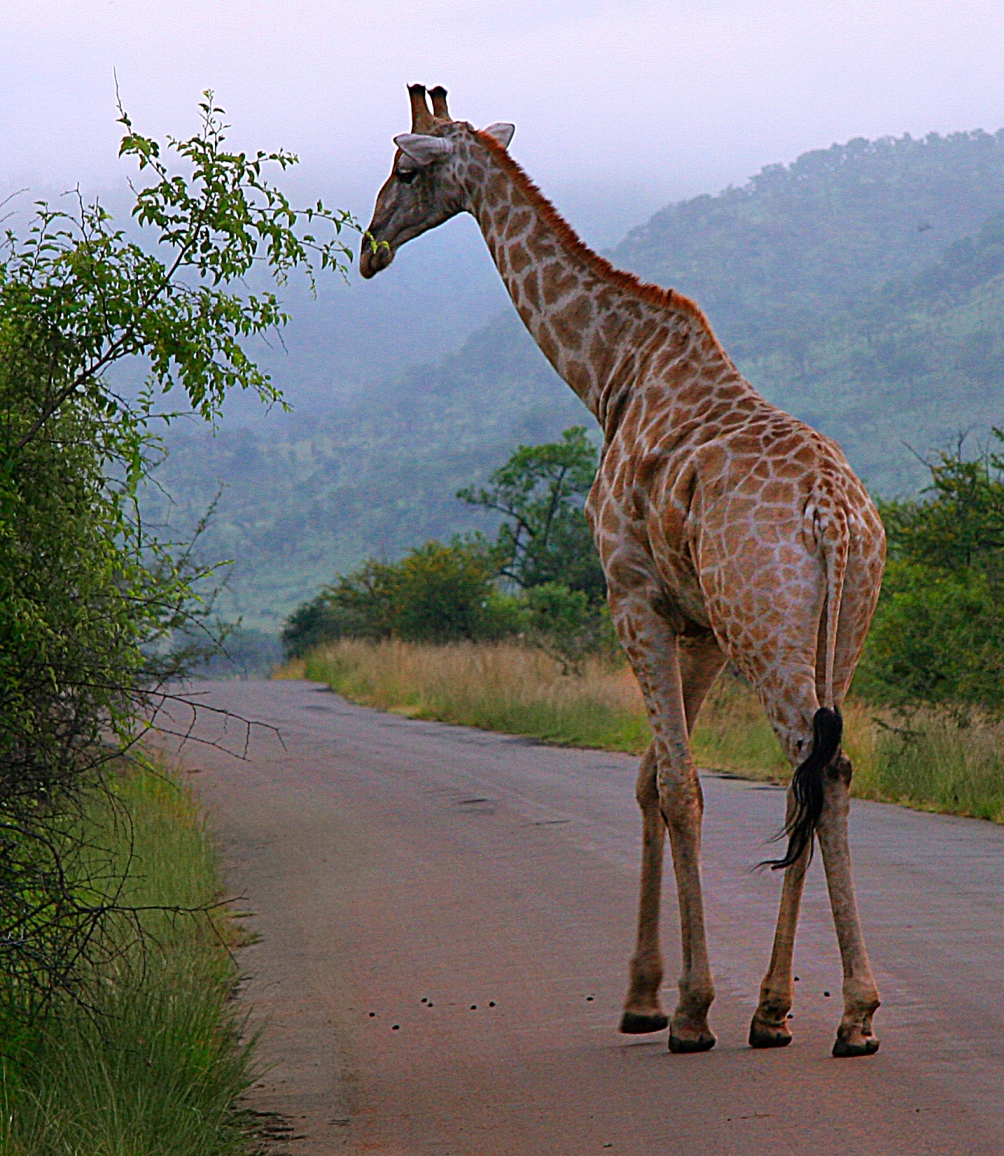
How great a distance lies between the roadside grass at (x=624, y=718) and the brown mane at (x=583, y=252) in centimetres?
615

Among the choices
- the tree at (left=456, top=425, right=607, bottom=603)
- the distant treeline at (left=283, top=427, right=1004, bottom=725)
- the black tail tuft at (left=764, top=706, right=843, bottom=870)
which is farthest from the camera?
the tree at (left=456, top=425, right=607, bottom=603)

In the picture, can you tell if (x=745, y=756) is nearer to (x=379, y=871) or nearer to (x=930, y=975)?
(x=379, y=871)

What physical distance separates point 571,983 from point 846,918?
1.90m

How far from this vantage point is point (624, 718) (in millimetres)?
19859

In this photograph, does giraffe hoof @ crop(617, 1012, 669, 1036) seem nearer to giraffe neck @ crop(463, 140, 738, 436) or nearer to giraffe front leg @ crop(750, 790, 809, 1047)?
giraffe front leg @ crop(750, 790, 809, 1047)

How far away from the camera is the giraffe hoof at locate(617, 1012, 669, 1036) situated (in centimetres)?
611

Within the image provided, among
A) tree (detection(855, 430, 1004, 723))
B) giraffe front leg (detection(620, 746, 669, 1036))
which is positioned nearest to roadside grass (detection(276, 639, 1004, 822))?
tree (detection(855, 430, 1004, 723))

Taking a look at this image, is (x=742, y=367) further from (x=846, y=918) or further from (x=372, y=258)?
(x=846, y=918)

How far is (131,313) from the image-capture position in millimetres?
5934

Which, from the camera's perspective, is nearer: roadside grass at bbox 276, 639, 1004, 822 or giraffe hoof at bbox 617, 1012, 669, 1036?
giraffe hoof at bbox 617, 1012, 669, 1036

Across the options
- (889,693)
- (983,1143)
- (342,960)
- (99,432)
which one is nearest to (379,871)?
(342,960)

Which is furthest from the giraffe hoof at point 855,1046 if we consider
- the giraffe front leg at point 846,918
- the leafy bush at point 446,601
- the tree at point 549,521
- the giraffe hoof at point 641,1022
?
the tree at point 549,521

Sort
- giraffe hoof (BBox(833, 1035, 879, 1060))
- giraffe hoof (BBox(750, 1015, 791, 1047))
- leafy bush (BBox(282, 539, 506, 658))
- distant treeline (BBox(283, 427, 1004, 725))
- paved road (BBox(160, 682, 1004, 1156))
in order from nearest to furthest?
paved road (BBox(160, 682, 1004, 1156)) → giraffe hoof (BBox(833, 1035, 879, 1060)) → giraffe hoof (BBox(750, 1015, 791, 1047)) → distant treeline (BBox(283, 427, 1004, 725)) → leafy bush (BBox(282, 539, 506, 658))

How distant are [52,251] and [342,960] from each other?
3.72 metres
